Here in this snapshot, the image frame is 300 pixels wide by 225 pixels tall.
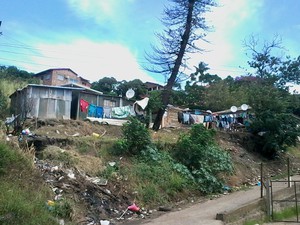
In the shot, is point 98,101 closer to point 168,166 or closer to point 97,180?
point 168,166

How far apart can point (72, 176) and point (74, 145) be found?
10.0 feet

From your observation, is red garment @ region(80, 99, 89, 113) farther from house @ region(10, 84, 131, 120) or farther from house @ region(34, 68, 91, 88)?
house @ region(34, 68, 91, 88)

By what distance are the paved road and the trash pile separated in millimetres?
790

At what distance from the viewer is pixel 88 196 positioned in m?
8.60

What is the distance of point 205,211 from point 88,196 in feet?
10.8

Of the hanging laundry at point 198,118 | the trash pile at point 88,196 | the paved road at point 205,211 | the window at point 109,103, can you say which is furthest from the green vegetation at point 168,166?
the window at point 109,103

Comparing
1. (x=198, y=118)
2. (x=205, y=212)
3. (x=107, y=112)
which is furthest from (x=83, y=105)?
(x=205, y=212)

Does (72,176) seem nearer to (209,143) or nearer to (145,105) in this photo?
(209,143)

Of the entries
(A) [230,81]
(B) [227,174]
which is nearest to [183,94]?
(A) [230,81]

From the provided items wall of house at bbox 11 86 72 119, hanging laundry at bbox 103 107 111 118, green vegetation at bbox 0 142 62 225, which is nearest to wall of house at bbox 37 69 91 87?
wall of house at bbox 11 86 72 119

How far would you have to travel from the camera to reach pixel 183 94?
1417 inches

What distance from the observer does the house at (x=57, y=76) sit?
1991 inches

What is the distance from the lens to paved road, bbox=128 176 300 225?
813 cm

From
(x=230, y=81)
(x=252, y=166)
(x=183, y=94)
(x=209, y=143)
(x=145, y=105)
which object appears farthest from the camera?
(x=230, y=81)
